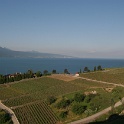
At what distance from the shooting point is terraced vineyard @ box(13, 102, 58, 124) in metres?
37.1

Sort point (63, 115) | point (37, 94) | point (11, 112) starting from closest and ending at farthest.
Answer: point (63, 115)
point (11, 112)
point (37, 94)

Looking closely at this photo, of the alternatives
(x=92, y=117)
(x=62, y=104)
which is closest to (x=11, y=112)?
(x=62, y=104)

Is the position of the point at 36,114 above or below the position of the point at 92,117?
below

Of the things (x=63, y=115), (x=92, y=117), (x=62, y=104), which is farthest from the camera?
(x=62, y=104)

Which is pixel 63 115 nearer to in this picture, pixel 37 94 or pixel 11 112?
pixel 11 112

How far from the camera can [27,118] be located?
38062 millimetres

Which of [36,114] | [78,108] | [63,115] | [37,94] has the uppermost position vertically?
[78,108]

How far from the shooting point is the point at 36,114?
1570 inches

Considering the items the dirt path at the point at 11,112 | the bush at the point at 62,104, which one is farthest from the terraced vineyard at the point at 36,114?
the bush at the point at 62,104

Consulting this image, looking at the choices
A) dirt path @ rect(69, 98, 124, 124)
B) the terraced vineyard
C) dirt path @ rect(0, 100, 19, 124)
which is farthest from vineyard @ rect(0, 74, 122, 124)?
dirt path @ rect(69, 98, 124, 124)

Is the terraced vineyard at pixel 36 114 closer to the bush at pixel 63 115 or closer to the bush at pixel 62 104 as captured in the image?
the bush at pixel 63 115

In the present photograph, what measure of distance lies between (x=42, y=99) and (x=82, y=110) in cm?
1193

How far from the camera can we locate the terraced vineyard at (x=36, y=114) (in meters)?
37.1

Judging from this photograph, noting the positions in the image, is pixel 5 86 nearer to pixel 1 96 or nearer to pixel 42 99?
pixel 1 96
